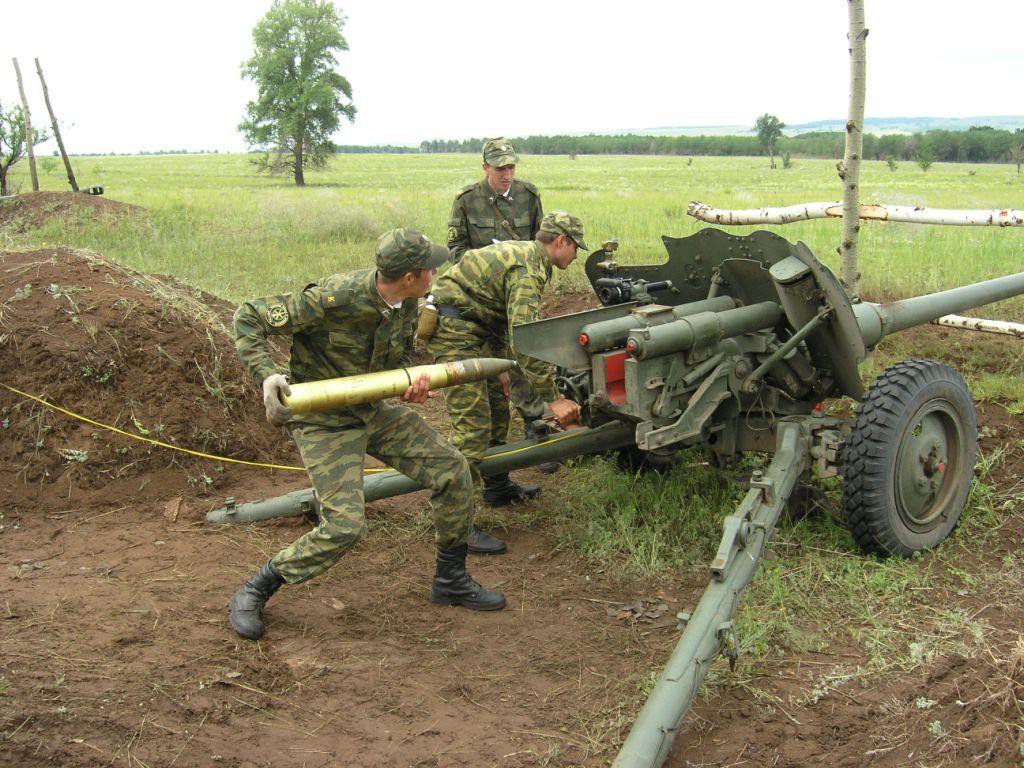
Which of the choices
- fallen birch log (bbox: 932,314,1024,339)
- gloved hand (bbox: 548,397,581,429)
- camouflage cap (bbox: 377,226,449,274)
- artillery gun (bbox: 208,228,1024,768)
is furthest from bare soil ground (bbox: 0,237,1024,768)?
Answer: camouflage cap (bbox: 377,226,449,274)

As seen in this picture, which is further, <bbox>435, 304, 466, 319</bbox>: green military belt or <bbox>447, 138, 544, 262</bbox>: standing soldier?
<bbox>447, 138, 544, 262</bbox>: standing soldier

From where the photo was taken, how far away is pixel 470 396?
5.35 metres

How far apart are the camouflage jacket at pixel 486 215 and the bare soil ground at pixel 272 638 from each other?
191cm

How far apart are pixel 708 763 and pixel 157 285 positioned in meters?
6.09

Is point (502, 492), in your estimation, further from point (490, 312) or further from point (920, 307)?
point (920, 307)

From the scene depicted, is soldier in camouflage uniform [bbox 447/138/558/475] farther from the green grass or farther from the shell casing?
the shell casing

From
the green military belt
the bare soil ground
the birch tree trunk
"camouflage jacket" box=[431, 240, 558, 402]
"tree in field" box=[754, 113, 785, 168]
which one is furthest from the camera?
"tree in field" box=[754, 113, 785, 168]

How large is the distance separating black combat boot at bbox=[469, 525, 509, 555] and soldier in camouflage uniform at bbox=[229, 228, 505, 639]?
707 millimetres

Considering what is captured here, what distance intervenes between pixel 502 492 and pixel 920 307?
2.79 meters

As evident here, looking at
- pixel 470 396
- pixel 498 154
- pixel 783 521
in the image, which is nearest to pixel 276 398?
pixel 470 396

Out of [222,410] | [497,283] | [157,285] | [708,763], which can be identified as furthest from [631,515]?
[157,285]

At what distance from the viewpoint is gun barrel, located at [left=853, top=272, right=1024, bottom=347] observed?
5.12 metres

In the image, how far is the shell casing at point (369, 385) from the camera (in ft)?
12.9

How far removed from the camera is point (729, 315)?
15.8 ft
